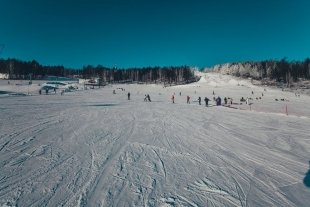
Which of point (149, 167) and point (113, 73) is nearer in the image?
point (149, 167)

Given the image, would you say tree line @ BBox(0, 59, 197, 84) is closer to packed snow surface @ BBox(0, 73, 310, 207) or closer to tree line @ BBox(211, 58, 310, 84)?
tree line @ BBox(211, 58, 310, 84)

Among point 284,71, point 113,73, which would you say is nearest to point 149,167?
point 284,71

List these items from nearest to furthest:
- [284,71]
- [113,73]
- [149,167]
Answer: [149,167] → [284,71] → [113,73]

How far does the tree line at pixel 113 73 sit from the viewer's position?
5635 inches

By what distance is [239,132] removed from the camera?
17016 mm

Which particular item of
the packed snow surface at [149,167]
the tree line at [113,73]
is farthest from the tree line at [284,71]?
the packed snow surface at [149,167]

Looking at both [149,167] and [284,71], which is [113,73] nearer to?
[284,71]

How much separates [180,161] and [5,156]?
6227 mm

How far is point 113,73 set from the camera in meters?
158

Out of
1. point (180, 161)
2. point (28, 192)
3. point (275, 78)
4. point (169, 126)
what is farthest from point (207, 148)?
point (275, 78)

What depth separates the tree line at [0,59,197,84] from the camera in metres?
143

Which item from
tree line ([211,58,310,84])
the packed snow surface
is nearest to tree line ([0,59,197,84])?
tree line ([211,58,310,84])

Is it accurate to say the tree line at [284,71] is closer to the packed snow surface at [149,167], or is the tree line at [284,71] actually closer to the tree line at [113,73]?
the tree line at [113,73]

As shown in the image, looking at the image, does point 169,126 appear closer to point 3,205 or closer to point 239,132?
point 239,132
